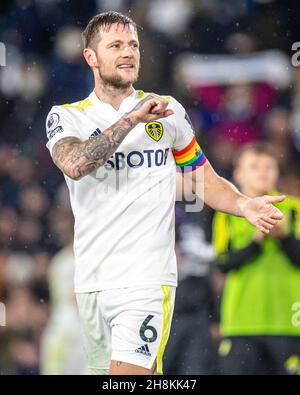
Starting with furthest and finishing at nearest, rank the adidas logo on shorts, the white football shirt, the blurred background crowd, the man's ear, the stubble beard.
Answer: the blurred background crowd < the man's ear < the stubble beard < the white football shirt < the adidas logo on shorts

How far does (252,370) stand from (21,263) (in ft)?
10.1

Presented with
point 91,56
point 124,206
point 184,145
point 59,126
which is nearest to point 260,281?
point 184,145

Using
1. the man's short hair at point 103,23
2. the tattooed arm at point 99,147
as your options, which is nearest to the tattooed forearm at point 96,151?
A: the tattooed arm at point 99,147

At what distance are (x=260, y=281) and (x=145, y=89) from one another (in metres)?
2.73

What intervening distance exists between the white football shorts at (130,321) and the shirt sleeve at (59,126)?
79cm

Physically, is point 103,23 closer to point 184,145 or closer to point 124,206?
point 184,145

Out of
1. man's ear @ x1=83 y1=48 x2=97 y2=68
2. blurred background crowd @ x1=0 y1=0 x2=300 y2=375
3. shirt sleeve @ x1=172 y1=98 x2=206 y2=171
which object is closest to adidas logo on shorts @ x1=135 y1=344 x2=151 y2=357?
shirt sleeve @ x1=172 y1=98 x2=206 y2=171

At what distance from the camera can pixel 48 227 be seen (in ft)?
33.5

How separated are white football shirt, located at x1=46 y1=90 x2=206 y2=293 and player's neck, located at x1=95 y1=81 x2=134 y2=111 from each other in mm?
39

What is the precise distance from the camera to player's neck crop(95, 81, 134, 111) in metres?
5.76

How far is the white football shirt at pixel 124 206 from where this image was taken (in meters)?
5.53

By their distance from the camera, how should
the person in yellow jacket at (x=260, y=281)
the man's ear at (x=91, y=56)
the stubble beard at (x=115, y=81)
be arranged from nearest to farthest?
the stubble beard at (x=115, y=81)
the man's ear at (x=91, y=56)
the person in yellow jacket at (x=260, y=281)

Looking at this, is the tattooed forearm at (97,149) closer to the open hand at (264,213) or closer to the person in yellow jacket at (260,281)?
the open hand at (264,213)

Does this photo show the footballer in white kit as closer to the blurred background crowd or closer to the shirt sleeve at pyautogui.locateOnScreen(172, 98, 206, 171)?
the shirt sleeve at pyautogui.locateOnScreen(172, 98, 206, 171)
